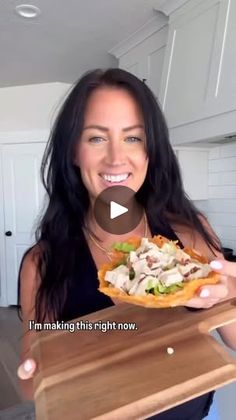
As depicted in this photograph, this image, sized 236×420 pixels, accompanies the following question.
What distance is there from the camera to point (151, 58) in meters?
2.13

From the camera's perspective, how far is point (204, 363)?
0.50 metres

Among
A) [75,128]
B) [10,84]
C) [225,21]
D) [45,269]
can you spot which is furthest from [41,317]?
[10,84]

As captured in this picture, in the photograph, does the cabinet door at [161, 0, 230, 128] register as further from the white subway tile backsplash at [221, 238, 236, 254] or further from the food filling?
the food filling

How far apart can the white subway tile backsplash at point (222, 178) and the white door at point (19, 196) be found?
7.32 ft

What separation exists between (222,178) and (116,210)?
4.30 ft

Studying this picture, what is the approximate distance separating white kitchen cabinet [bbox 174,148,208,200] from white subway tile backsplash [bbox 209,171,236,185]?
0.04 metres

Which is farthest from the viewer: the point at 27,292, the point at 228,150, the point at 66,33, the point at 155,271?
the point at 66,33

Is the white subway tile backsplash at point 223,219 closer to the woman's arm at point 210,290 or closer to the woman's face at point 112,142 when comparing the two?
the woman's arm at point 210,290

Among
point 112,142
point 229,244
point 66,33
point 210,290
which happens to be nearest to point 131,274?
point 210,290

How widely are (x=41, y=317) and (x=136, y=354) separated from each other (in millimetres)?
341

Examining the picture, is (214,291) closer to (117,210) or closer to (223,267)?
(223,267)

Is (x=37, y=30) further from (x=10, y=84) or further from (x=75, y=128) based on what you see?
(x=75, y=128)

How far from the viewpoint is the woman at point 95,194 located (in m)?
0.77

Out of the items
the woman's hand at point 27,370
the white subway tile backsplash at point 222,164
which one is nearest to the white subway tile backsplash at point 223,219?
the white subway tile backsplash at point 222,164
